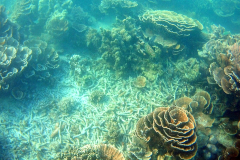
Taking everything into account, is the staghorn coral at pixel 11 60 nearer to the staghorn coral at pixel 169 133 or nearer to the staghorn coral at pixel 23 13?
the staghorn coral at pixel 23 13

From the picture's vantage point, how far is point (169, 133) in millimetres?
3393

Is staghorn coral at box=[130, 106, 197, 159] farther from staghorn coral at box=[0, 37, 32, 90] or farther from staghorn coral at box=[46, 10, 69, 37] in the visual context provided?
staghorn coral at box=[46, 10, 69, 37]

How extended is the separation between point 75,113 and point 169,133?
3.86 metres

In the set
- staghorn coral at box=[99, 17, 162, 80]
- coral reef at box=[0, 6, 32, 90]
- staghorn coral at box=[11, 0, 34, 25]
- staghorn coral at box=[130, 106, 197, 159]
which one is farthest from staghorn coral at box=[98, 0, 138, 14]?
staghorn coral at box=[130, 106, 197, 159]

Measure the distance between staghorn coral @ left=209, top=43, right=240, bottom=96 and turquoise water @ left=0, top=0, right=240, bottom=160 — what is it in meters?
0.03

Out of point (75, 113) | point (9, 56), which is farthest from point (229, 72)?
point (9, 56)

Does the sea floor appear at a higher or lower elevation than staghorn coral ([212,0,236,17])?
lower

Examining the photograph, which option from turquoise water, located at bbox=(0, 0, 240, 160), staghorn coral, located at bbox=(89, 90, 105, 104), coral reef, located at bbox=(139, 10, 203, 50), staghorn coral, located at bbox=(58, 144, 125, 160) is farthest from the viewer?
coral reef, located at bbox=(139, 10, 203, 50)

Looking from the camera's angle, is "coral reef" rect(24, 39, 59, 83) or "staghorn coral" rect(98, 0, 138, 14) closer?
"coral reef" rect(24, 39, 59, 83)

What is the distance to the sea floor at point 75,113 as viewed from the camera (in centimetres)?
481

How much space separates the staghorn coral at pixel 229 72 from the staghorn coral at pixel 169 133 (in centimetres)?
216

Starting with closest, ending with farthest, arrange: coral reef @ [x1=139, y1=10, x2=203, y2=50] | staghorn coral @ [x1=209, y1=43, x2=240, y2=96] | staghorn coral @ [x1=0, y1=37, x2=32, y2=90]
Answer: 1. staghorn coral @ [x1=209, y1=43, x2=240, y2=96]
2. staghorn coral @ [x1=0, y1=37, x2=32, y2=90]
3. coral reef @ [x1=139, y1=10, x2=203, y2=50]

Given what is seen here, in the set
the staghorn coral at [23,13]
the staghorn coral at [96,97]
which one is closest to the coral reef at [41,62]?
the staghorn coral at [96,97]

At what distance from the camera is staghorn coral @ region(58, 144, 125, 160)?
3117 mm
